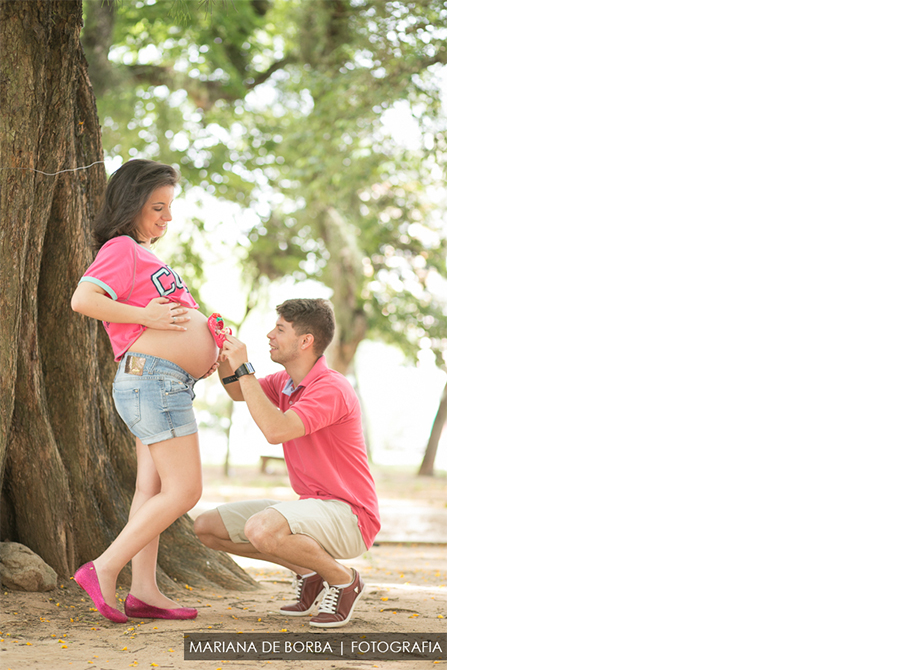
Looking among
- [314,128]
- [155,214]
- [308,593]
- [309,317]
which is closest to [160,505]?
[308,593]

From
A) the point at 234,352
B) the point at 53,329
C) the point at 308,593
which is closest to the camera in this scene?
the point at 234,352

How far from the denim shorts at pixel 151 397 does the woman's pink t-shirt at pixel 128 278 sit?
Answer: 8cm

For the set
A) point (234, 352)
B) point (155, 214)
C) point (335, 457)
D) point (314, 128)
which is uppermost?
point (314, 128)

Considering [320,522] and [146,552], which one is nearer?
[320,522]

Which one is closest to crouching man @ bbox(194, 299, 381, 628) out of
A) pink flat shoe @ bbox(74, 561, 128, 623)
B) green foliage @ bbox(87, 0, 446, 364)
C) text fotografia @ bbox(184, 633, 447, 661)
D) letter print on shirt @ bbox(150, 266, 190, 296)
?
text fotografia @ bbox(184, 633, 447, 661)

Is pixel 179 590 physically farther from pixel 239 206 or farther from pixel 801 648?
pixel 239 206

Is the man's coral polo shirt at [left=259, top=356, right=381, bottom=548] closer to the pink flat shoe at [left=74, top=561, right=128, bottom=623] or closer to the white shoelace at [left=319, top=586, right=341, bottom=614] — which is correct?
the white shoelace at [left=319, top=586, right=341, bottom=614]

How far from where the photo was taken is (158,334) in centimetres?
243

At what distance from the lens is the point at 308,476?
8.65 ft

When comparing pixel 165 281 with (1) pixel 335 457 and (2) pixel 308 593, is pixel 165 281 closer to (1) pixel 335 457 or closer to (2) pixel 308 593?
(1) pixel 335 457

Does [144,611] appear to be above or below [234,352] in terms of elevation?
below

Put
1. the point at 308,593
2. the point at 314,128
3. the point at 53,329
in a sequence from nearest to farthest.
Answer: the point at 308,593 → the point at 53,329 → the point at 314,128

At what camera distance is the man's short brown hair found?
262cm

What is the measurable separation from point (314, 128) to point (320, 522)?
21.2ft
